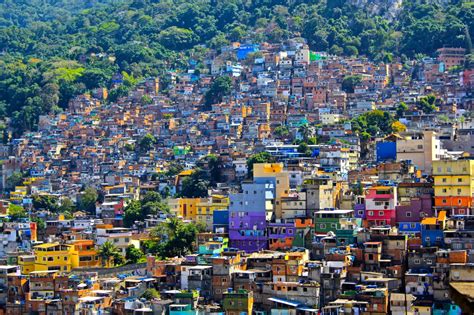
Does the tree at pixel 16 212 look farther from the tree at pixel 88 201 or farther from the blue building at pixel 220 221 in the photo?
the blue building at pixel 220 221

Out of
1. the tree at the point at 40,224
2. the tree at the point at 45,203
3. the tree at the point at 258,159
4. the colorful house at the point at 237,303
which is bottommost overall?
the colorful house at the point at 237,303

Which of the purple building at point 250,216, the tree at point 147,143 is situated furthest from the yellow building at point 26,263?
the tree at point 147,143

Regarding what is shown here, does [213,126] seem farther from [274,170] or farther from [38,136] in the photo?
[274,170]

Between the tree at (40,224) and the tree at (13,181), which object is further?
the tree at (13,181)

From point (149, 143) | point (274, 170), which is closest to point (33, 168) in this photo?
point (149, 143)

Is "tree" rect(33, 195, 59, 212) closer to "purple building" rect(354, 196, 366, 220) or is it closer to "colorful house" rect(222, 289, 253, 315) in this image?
"purple building" rect(354, 196, 366, 220)
